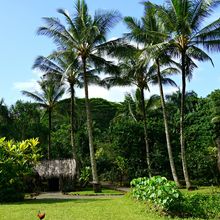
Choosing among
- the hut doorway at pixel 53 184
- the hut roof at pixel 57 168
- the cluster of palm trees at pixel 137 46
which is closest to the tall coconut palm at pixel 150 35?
the cluster of palm trees at pixel 137 46

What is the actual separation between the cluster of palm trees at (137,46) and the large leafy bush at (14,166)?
560 cm

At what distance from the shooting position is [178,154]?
103 ft

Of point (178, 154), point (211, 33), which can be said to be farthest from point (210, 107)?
point (211, 33)

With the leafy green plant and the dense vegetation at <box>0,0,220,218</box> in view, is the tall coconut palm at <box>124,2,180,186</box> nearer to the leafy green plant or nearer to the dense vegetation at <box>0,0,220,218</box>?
the dense vegetation at <box>0,0,220,218</box>

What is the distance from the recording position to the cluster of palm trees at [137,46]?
2166 centimetres

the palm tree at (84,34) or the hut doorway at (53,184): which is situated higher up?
the palm tree at (84,34)

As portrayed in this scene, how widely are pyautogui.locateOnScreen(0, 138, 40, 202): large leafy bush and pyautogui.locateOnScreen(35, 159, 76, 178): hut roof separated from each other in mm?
8264

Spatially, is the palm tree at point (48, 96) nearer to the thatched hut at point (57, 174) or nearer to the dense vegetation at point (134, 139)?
the dense vegetation at point (134, 139)

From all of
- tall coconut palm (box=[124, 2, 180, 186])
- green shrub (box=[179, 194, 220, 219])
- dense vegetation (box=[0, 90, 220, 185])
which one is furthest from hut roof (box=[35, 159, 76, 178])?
green shrub (box=[179, 194, 220, 219])

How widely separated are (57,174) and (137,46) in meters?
9.58

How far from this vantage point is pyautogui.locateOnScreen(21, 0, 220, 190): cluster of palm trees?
71.1 feet

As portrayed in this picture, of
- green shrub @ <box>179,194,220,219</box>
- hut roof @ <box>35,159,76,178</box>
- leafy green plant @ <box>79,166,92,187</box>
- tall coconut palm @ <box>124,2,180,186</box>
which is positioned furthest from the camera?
leafy green plant @ <box>79,166,92,187</box>

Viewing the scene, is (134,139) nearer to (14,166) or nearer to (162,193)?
(14,166)

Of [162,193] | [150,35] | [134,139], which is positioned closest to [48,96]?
[134,139]
